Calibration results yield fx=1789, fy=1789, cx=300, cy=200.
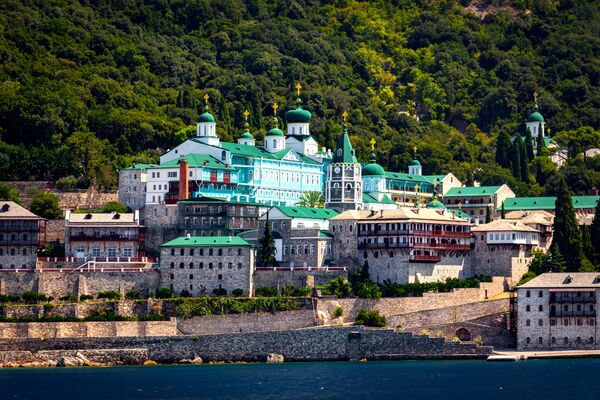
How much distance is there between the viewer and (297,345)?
112m

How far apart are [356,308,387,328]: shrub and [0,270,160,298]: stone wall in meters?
13.8

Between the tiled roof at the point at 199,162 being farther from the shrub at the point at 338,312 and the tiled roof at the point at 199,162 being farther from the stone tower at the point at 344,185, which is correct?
the shrub at the point at 338,312

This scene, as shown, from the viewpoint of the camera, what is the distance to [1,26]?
571 ft

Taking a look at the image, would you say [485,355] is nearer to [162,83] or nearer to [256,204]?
[256,204]

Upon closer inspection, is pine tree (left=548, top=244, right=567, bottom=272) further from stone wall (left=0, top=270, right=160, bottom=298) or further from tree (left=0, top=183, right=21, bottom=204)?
tree (left=0, top=183, right=21, bottom=204)

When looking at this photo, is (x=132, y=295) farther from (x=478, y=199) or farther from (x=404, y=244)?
(x=478, y=199)

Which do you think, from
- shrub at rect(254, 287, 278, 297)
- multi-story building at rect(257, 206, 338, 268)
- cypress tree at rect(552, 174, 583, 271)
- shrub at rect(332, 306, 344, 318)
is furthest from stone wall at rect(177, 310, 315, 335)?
cypress tree at rect(552, 174, 583, 271)

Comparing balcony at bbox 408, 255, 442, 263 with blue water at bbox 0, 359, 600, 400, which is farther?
balcony at bbox 408, 255, 442, 263

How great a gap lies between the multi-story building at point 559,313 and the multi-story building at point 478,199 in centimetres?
3100

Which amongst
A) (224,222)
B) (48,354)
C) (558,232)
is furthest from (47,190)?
(558,232)

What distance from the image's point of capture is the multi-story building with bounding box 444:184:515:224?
147250 mm

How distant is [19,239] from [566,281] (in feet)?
121

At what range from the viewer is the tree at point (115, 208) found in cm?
12888

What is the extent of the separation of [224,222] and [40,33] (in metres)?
55.4
